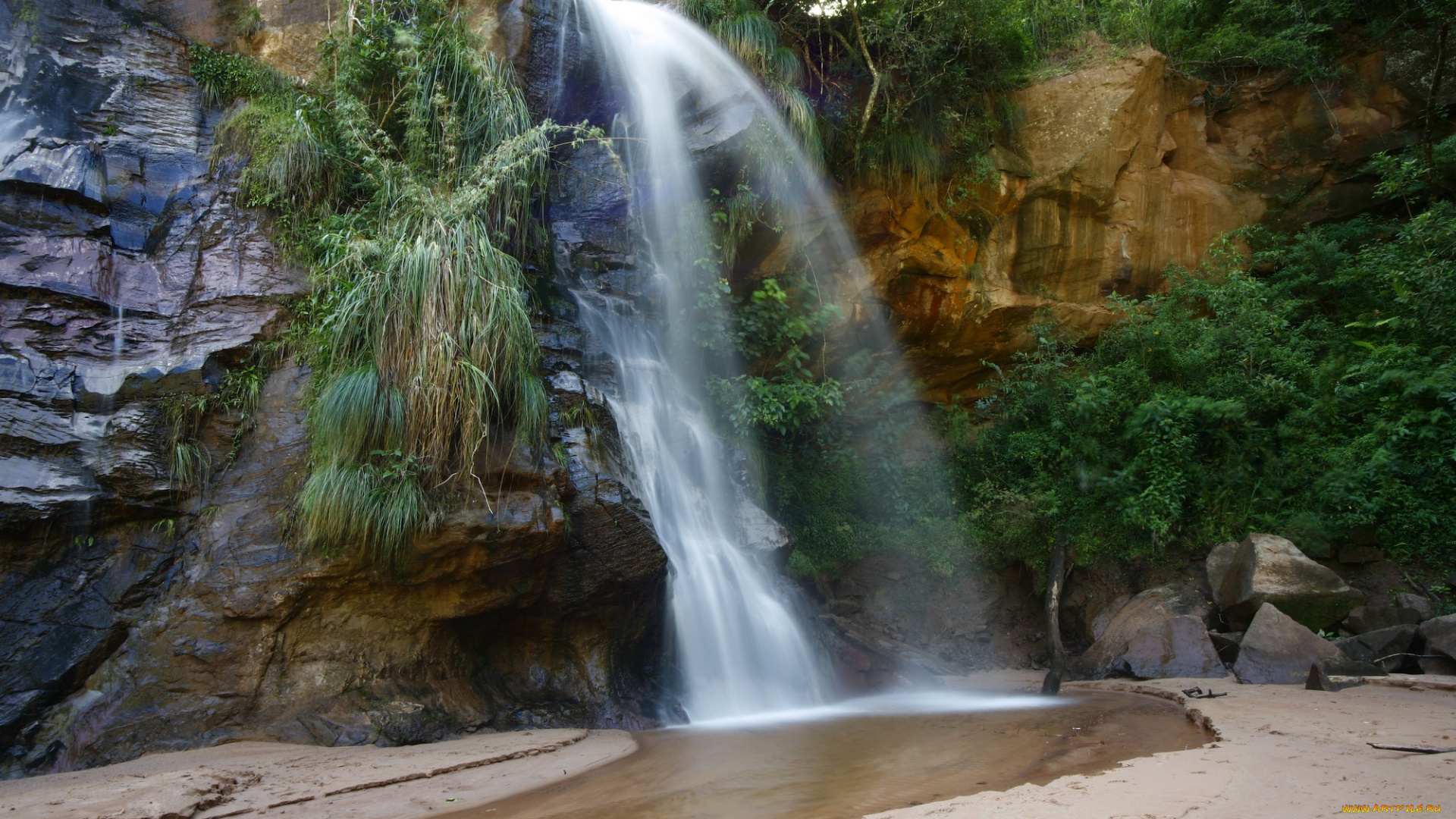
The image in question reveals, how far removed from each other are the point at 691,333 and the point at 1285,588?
662 centimetres

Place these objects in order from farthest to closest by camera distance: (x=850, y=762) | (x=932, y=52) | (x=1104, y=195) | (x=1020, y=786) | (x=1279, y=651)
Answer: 1. (x=1104, y=195)
2. (x=932, y=52)
3. (x=1279, y=651)
4. (x=850, y=762)
5. (x=1020, y=786)

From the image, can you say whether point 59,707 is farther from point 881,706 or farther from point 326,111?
point 881,706

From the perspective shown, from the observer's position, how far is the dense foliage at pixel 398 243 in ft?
20.0

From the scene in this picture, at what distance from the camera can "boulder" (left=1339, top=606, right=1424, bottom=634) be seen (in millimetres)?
7465

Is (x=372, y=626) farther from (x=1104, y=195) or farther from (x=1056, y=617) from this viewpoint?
(x=1104, y=195)

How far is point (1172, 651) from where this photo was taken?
796 centimetres

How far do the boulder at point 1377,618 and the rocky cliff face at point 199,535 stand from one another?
6.54 m

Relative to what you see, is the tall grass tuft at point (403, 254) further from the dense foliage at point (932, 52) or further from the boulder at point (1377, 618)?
the boulder at point (1377, 618)

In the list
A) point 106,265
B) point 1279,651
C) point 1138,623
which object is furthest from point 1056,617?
point 106,265

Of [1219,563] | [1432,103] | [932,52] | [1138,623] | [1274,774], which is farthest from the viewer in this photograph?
[1432,103]

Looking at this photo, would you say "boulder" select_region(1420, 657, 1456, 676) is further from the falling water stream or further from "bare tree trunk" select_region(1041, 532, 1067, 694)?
"bare tree trunk" select_region(1041, 532, 1067, 694)

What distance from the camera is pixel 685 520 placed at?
811 cm

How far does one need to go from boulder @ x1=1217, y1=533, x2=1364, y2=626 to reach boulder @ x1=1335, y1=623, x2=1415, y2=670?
0.57m

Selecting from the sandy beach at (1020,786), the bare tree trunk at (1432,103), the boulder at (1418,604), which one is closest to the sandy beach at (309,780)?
the sandy beach at (1020,786)
